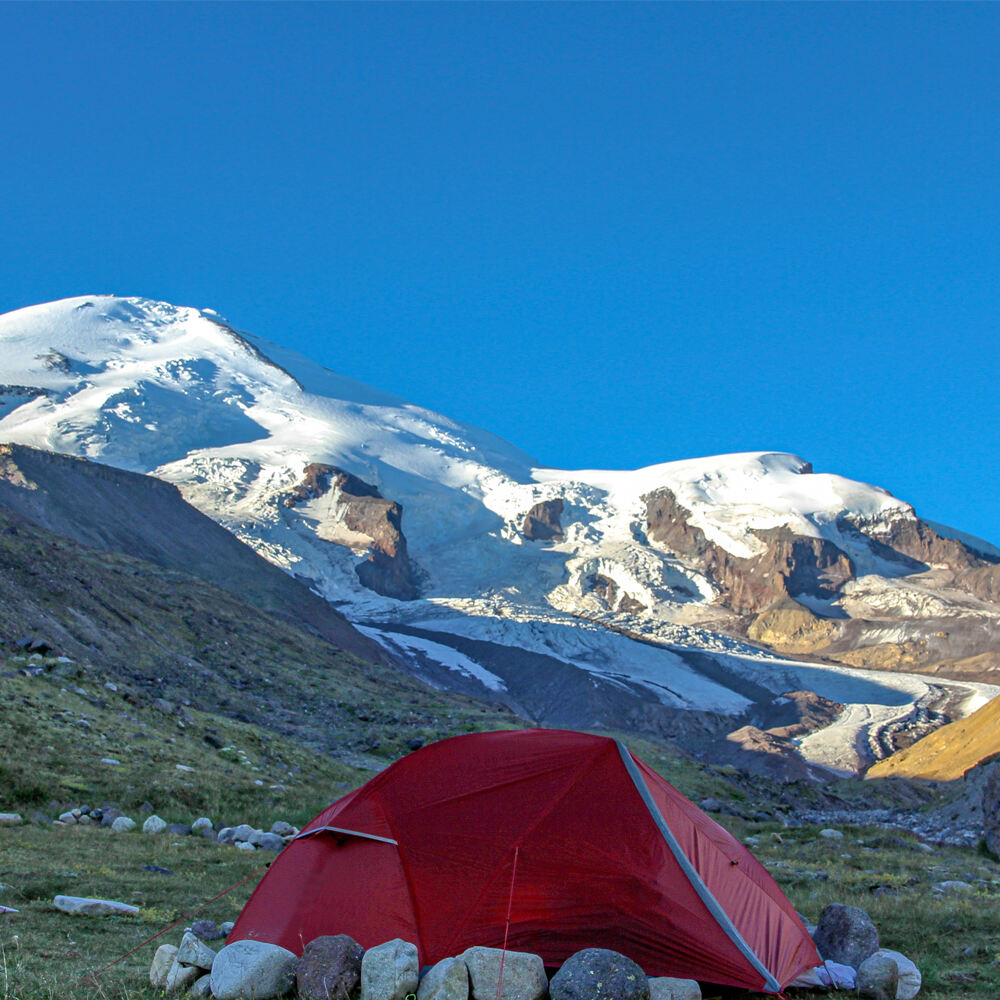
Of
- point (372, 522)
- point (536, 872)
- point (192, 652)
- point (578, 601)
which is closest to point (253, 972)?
point (536, 872)

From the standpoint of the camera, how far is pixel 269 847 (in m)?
14.7

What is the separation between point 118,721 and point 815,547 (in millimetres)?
191013

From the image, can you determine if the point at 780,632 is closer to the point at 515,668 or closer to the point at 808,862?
the point at 515,668

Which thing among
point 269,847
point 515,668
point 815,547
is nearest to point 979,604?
point 815,547

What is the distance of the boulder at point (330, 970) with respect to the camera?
22.9 ft

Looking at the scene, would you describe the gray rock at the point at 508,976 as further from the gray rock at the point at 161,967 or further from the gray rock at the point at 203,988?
the gray rock at the point at 161,967

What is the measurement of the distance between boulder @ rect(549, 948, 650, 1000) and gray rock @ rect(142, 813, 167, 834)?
9.68 m

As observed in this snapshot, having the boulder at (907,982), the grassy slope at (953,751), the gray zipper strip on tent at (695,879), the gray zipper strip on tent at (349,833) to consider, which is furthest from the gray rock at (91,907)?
the grassy slope at (953,751)

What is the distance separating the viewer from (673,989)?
22.4 feet

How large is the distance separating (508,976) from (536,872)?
153 cm

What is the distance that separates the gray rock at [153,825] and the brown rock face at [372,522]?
134 meters

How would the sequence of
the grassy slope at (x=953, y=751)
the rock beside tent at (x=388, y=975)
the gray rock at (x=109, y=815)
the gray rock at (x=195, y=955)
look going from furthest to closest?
the grassy slope at (x=953, y=751) → the gray rock at (x=109, y=815) → the gray rock at (x=195, y=955) → the rock beside tent at (x=388, y=975)

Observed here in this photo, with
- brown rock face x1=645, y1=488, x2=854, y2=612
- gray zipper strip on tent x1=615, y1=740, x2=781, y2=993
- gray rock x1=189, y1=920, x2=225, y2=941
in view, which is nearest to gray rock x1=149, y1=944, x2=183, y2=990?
gray rock x1=189, y1=920, x2=225, y2=941

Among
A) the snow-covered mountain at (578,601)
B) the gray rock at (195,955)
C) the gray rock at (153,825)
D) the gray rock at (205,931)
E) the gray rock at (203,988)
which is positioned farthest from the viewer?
the snow-covered mountain at (578,601)
